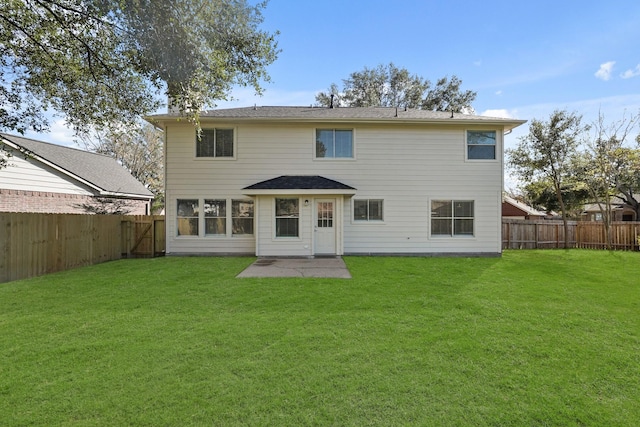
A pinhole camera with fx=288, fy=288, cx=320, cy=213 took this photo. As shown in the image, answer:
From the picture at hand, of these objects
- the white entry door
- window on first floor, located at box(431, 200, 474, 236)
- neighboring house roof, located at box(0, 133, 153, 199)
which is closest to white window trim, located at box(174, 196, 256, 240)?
the white entry door

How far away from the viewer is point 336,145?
11.0 m

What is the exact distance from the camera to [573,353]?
3.50 meters

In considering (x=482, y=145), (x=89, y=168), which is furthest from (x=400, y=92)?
(x=89, y=168)

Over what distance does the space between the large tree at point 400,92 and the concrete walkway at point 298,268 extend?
60.4ft

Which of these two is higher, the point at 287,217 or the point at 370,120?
the point at 370,120

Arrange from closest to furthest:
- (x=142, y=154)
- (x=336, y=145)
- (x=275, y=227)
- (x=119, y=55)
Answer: (x=119, y=55)
(x=275, y=227)
(x=336, y=145)
(x=142, y=154)

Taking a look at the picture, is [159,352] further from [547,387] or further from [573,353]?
[573,353]

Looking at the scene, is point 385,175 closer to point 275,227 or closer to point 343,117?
point 343,117

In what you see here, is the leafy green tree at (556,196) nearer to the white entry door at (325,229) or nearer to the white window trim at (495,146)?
the white window trim at (495,146)

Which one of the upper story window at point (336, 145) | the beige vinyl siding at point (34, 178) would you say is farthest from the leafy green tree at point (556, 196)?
the beige vinyl siding at point (34, 178)

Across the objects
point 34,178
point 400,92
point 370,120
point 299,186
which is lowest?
point 299,186

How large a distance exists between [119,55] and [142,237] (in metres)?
6.93

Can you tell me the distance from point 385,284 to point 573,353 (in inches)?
138

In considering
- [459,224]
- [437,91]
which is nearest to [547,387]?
[459,224]
